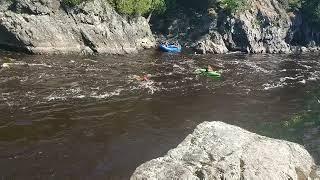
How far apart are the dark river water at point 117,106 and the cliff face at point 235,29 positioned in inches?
530

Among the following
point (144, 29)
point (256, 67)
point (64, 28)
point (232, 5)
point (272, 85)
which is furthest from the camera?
point (232, 5)

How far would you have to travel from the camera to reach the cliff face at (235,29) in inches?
2707

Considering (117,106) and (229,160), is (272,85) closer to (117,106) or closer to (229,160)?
(117,106)

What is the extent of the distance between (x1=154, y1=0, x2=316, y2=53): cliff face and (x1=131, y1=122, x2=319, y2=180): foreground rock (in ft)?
163

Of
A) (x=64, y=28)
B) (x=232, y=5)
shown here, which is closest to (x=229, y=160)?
(x=64, y=28)

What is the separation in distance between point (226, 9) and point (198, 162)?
59.0 m

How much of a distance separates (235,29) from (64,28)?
29.5 m

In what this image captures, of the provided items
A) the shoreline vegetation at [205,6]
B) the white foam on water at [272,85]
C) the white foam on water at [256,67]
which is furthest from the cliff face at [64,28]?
the white foam on water at [272,85]

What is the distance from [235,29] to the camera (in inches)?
2746

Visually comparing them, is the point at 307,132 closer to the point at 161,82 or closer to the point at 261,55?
the point at 161,82

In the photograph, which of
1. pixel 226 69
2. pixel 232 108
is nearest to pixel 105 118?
pixel 232 108

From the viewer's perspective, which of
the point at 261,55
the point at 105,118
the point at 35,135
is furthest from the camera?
the point at 261,55

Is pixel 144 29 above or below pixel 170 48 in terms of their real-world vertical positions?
above

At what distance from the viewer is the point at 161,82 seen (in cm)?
4203
